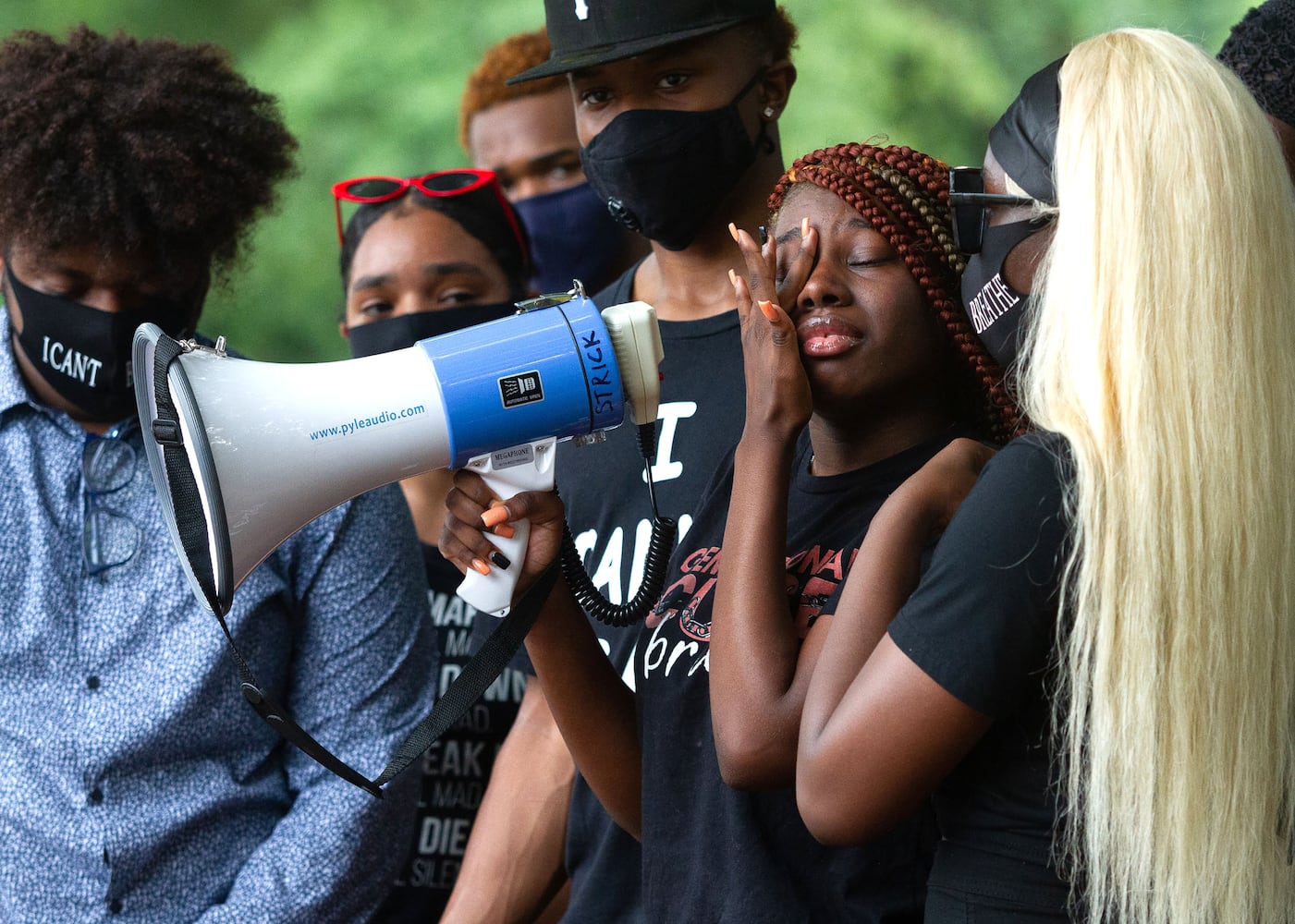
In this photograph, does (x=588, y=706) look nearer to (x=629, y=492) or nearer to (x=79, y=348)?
(x=629, y=492)

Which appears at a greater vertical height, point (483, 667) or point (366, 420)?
point (366, 420)

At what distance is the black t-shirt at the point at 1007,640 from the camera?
1600 millimetres

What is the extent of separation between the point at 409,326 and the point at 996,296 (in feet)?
6.20

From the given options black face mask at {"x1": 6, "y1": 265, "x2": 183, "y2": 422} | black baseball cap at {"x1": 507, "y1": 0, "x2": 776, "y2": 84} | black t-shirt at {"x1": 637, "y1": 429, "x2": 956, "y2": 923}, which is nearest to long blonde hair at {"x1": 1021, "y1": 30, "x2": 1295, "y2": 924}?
black t-shirt at {"x1": 637, "y1": 429, "x2": 956, "y2": 923}

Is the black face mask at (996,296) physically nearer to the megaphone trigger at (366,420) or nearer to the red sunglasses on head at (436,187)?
the megaphone trigger at (366,420)

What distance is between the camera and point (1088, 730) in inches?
64.5

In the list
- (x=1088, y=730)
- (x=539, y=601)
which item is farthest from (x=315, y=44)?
(x=1088, y=730)

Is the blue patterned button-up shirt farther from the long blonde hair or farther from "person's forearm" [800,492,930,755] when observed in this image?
the long blonde hair

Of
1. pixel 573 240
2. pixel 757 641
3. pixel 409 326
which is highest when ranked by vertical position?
pixel 573 240

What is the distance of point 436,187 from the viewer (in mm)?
3594

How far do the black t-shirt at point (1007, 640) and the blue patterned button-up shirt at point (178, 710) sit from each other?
1.46 m

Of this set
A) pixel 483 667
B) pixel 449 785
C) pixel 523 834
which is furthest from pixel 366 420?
pixel 449 785

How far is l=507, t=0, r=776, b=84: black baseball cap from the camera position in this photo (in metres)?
2.80

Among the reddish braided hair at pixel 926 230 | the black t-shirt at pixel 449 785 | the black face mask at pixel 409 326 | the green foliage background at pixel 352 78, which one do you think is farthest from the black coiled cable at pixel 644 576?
the green foliage background at pixel 352 78
